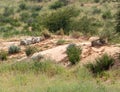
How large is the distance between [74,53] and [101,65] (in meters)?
2.20

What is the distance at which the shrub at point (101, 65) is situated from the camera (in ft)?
54.5

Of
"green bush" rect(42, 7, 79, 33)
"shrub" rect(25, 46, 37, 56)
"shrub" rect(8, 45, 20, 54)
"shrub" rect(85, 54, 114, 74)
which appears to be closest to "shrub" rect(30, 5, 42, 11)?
"green bush" rect(42, 7, 79, 33)

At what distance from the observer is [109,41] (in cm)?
2138

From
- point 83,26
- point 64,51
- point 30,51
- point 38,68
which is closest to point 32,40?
point 30,51

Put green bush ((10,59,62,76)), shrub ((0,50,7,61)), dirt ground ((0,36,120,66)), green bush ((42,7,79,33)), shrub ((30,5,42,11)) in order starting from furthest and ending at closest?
shrub ((30,5,42,11)) → green bush ((42,7,79,33)) → shrub ((0,50,7,61)) → dirt ground ((0,36,120,66)) → green bush ((10,59,62,76))

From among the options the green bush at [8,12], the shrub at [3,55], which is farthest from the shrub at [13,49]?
the green bush at [8,12]

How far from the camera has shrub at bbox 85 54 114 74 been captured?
54.5 ft

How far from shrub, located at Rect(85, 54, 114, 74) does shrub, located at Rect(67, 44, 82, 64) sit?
1372 mm

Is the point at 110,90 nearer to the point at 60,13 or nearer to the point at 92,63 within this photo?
the point at 92,63

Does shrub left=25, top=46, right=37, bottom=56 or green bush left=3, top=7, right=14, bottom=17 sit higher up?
shrub left=25, top=46, right=37, bottom=56

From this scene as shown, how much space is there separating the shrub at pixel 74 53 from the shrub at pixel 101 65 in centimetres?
137

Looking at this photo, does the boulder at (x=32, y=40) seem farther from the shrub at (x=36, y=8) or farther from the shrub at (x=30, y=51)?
the shrub at (x=36, y=8)

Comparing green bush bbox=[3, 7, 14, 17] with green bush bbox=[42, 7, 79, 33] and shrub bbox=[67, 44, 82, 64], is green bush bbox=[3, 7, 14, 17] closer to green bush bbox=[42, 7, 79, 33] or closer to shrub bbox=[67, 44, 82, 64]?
green bush bbox=[42, 7, 79, 33]

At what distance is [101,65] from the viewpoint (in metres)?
16.9
